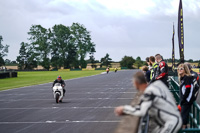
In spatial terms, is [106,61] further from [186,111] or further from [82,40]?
[186,111]

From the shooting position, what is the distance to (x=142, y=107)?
375 cm

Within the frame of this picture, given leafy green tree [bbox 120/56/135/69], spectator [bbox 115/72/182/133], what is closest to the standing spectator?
spectator [bbox 115/72/182/133]

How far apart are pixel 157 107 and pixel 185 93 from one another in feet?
11.4

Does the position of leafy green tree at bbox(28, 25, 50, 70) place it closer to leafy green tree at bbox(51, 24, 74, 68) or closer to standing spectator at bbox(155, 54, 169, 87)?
leafy green tree at bbox(51, 24, 74, 68)

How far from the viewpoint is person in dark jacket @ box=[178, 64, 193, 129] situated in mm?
7016

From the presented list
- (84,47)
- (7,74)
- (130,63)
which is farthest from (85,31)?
(7,74)

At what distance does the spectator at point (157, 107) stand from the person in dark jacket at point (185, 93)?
3030mm

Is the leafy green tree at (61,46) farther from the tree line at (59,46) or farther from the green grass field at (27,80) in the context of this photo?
the green grass field at (27,80)

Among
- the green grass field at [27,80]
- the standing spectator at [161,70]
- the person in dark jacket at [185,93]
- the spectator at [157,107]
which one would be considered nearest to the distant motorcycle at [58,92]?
the standing spectator at [161,70]

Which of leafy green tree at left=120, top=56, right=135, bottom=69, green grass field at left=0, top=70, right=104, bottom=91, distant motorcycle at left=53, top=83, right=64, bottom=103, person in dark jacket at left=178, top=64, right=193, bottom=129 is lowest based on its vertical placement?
green grass field at left=0, top=70, right=104, bottom=91

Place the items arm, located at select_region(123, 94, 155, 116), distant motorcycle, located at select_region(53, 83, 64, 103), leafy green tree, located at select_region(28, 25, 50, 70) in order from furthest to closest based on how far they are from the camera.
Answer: leafy green tree, located at select_region(28, 25, 50, 70), distant motorcycle, located at select_region(53, 83, 64, 103), arm, located at select_region(123, 94, 155, 116)

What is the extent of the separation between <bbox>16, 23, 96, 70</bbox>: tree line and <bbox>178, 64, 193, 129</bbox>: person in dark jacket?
110 m

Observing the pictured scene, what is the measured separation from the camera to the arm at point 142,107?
146 inches

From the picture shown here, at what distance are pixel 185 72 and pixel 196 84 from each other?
80cm
